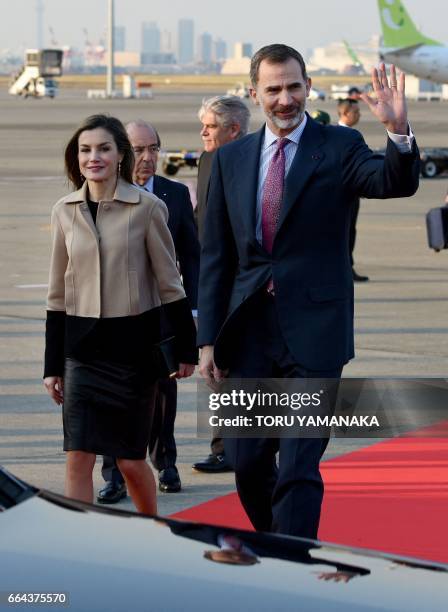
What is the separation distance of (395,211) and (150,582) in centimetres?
2021

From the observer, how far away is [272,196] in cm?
492

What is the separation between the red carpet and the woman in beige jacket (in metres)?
1.02

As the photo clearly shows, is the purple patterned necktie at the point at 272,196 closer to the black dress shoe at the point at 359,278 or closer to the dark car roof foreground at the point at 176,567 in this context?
the dark car roof foreground at the point at 176,567

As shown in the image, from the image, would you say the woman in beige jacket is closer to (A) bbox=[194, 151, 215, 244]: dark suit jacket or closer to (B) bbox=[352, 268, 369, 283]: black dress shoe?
(A) bbox=[194, 151, 215, 244]: dark suit jacket

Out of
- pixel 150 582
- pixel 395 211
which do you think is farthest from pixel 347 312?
pixel 395 211

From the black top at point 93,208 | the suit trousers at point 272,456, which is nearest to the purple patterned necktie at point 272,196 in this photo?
the suit trousers at point 272,456

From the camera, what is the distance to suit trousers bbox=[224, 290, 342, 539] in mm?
4832

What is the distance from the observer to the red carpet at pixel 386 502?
5875 mm

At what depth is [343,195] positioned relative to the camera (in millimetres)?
4844

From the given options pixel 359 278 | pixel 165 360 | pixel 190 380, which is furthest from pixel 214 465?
pixel 359 278

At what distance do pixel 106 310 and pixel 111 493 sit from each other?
155cm

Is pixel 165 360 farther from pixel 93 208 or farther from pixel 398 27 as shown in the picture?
pixel 398 27

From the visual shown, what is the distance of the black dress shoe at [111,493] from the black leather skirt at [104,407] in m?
1.27

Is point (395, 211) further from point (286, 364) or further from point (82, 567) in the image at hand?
point (82, 567)
